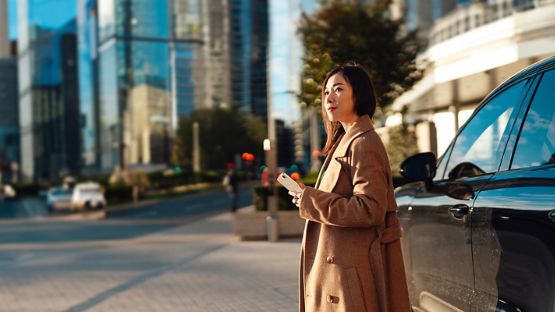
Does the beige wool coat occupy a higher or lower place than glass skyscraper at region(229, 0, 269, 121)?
lower

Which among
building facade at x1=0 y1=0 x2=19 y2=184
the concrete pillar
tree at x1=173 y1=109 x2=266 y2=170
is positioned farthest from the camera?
the concrete pillar

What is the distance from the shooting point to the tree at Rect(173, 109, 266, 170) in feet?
275

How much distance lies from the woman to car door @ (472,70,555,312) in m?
0.42

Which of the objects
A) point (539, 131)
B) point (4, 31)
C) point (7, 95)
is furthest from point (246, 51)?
point (539, 131)

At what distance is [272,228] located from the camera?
49.9 ft

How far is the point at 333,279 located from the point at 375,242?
0.68 feet

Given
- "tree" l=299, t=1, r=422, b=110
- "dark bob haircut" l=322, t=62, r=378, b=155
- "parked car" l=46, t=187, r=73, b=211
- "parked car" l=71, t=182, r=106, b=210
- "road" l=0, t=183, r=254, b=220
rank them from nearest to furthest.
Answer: "dark bob haircut" l=322, t=62, r=378, b=155
"tree" l=299, t=1, r=422, b=110
"road" l=0, t=183, r=254, b=220
"parked car" l=71, t=182, r=106, b=210
"parked car" l=46, t=187, r=73, b=211

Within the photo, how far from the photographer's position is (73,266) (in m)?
11.9

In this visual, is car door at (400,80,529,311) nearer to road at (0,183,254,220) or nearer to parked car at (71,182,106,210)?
road at (0,183,254,220)

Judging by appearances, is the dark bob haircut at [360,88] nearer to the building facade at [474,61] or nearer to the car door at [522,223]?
the car door at [522,223]

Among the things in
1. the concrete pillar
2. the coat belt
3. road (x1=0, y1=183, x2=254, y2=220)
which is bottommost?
road (x1=0, y1=183, x2=254, y2=220)

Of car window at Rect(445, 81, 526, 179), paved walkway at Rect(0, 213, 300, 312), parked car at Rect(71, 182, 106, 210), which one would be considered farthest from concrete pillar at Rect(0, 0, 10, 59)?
car window at Rect(445, 81, 526, 179)

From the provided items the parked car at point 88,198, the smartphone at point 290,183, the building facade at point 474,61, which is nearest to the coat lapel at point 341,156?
the smartphone at point 290,183

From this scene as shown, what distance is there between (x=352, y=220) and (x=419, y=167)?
1.17 metres
